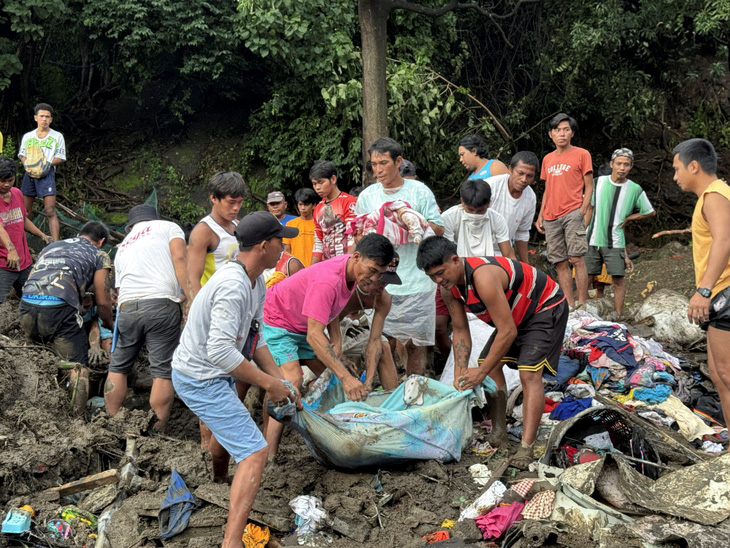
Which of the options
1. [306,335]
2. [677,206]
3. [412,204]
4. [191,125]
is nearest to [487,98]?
[677,206]

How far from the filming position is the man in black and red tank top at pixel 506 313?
4297mm

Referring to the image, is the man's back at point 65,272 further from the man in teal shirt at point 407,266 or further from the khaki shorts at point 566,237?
the khaki shorts at point 566,237

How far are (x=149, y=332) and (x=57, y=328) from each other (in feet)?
3.52

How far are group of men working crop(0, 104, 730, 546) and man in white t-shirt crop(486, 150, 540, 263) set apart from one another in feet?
0.04

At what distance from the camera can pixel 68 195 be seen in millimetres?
11828

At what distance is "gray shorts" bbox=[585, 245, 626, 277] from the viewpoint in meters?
7.75

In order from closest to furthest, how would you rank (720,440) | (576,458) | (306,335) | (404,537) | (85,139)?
(404,537)
(576,458)
(306,335)
(720,440)
(85,139)

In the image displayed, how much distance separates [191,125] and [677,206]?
8.97 meters

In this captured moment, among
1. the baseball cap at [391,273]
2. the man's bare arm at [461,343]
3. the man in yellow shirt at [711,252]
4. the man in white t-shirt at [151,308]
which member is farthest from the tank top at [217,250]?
the man in yellow shirt at [711,252]

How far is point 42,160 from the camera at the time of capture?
8.50 m

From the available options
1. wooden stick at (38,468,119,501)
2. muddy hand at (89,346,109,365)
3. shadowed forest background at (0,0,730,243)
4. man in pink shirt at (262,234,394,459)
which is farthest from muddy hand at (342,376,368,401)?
shadowed forest background at (0,0,730,243)

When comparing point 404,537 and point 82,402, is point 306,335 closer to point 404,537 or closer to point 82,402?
point 404,537

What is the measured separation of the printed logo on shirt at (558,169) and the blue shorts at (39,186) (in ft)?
19.3

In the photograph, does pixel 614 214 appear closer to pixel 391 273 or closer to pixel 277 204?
pixel 277 204
